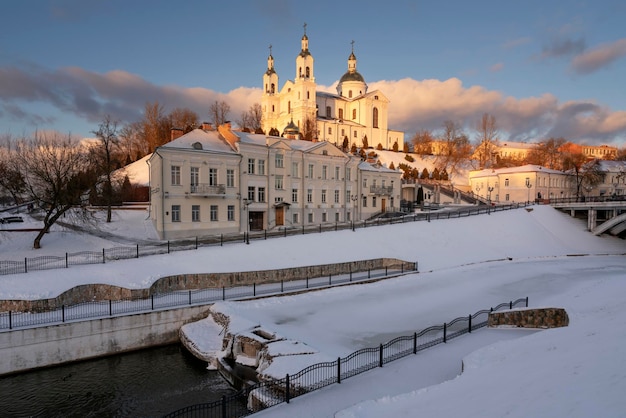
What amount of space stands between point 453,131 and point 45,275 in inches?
4342

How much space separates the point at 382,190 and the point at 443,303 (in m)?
33.1

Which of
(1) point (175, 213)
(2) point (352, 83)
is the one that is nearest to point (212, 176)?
(1) point (175, 213)

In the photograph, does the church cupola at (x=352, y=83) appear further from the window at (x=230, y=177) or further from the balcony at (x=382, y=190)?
the window at (x=230, y=177)

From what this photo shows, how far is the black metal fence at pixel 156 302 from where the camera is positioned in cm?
1928

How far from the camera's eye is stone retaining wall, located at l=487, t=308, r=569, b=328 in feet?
57.0

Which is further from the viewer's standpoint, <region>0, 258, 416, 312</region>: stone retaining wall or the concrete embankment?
<region>0, 258, 416, 312</region>: stone retaining wall

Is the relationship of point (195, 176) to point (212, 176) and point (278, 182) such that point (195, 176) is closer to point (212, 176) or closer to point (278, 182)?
point (212, 176)

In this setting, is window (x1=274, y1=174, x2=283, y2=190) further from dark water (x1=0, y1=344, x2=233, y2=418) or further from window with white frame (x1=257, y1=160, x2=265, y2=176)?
dark water (x1=0, y1=344, x2=233, y2=418)

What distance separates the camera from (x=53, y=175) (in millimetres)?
32156

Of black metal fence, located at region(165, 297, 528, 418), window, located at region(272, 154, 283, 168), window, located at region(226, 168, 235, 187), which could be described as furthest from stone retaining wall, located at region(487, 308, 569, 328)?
window, located at region(272, 154, 283, 168)


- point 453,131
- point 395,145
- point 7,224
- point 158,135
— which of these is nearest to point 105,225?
point 7,224

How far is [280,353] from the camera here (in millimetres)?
16031

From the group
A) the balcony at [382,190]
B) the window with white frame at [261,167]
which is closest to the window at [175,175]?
the window with white frame at [261,167]

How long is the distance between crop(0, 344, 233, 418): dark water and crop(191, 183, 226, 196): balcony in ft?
65.8
